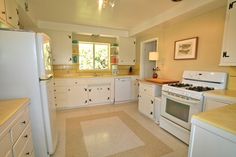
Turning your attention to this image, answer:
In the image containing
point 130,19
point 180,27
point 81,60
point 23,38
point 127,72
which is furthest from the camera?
point 127,72

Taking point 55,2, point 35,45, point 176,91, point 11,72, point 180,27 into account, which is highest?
point 55,2

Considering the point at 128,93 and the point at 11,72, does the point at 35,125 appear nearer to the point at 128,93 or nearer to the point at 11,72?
the point at 11,72

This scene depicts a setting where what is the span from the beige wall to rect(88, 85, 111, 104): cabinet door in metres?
1.82

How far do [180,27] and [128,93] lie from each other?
8.21 ft

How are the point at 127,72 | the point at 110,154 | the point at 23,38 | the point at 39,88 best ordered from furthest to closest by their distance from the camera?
the point at 127,72
the point at 110,154
the point at 39,88
the point at 23,38

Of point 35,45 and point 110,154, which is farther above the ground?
point 35,45

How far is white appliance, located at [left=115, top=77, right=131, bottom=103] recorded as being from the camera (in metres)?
4.17

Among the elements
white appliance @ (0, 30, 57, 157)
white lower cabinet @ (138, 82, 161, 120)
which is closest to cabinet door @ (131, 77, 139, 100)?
white lower cabinet @ (138, 82, 161, 120)

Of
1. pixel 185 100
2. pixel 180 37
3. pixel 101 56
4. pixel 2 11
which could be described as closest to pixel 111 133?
pixel 185 100

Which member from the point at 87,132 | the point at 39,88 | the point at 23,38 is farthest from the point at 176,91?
the point at 23,38

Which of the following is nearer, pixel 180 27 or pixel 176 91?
pixel 176 91

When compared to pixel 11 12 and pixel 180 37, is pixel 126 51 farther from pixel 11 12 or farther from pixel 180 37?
pixel 11 12

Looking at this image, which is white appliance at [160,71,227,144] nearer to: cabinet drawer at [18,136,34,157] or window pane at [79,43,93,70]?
cabinet drawer at [18,136,34,157]

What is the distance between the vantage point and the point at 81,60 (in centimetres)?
427
